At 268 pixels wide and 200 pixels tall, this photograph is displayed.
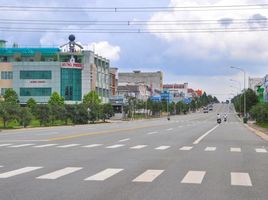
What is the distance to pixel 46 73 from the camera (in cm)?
13100

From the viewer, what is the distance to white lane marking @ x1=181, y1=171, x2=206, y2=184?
1358 centimetres

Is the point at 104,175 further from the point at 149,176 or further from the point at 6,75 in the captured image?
the point at 6,75

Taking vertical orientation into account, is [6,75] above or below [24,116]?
above

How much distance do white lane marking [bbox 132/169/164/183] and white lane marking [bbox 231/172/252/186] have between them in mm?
1972

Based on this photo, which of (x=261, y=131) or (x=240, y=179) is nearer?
(x=240, y=179)

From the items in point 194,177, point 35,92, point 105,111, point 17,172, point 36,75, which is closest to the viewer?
point 194,177

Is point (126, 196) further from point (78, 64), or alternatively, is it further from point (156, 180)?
point (78, 64)

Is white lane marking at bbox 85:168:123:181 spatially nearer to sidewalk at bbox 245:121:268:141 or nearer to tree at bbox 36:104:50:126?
sidewalk at bbox 245:121:268:141

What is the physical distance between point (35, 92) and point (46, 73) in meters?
5.25

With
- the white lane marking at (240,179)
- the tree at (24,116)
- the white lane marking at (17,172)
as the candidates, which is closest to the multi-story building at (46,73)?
the tree at (24,116)

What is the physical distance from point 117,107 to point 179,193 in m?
143

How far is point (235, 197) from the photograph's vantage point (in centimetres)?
1109

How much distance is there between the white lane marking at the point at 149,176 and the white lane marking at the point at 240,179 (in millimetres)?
1972

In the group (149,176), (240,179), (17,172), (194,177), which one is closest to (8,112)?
(17,172)
